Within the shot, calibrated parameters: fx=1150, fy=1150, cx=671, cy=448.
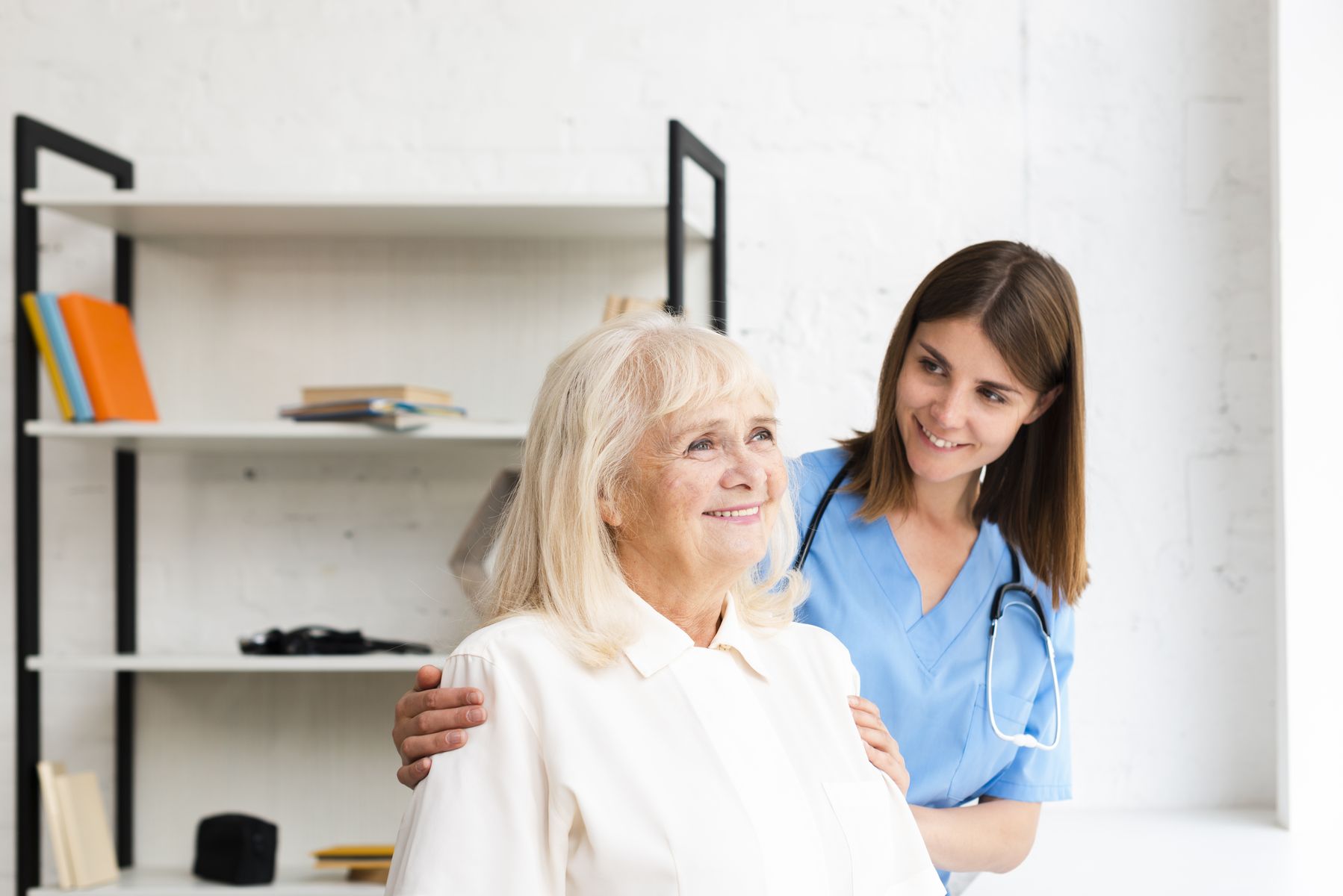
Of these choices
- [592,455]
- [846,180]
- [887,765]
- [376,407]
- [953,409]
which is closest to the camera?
A: [592,455]

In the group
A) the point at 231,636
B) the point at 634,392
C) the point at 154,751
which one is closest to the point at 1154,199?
the point at 634,392

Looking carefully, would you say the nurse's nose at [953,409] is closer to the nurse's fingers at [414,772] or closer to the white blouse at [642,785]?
the white blouse at [642,785]

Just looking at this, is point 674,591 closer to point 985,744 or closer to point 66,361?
point 985,744

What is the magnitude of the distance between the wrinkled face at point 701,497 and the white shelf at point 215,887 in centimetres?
146

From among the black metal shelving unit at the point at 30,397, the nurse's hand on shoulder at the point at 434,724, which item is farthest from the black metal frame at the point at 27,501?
the nurse's hand on shoulder at the point at 434,724

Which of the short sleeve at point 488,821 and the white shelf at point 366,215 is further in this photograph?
the white shelf at point 366,215

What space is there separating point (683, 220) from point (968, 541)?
868mm

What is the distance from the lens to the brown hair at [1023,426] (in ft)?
4.80

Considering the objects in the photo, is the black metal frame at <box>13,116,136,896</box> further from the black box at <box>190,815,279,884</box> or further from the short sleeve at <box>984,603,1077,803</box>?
the short sleeve at <box>984,603,1077,803</box>

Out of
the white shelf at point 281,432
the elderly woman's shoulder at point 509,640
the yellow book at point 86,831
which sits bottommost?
the yellow book at point 86,831

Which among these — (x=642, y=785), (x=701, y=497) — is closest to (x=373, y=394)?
(x=701, y=497)

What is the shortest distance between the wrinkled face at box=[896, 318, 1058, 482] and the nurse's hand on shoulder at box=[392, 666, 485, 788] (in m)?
0.73

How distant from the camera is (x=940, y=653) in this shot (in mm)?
1563

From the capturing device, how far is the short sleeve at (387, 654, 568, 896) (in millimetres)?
955
